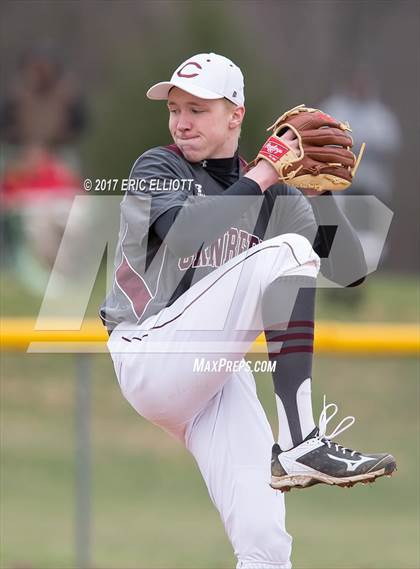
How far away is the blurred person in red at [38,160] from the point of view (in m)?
9.88

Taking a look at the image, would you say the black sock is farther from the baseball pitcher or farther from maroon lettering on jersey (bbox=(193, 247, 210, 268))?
maroon lettering on jersey (bbox=(193, 247, 210, 268))

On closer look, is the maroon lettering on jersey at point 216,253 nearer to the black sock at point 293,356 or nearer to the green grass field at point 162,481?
the black sock at point 293,356

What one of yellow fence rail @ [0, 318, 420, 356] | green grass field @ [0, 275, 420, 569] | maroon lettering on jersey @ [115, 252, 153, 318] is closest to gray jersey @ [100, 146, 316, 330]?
maroon lettering on jersey @ [115, 252, 153, 318]

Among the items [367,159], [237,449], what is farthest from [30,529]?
[367,159]

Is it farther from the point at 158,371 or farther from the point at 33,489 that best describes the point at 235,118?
the point at 33,489

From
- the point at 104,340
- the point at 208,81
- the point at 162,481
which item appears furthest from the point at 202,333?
the point at 162,481

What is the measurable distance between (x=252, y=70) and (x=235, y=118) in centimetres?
716

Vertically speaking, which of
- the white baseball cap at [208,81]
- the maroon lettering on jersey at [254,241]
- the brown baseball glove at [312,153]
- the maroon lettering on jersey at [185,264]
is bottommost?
the maroon lettering on jersey at [185,264]

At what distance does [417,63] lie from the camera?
12609 millimetres

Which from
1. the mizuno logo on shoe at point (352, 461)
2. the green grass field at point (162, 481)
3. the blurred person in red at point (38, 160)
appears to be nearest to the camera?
the mizuno logo on shoe at point (352, 461)

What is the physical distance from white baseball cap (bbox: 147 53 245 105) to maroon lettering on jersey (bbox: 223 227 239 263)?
0.38 meters

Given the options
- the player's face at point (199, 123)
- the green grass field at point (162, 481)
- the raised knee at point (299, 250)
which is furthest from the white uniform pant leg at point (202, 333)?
the green grass field at point (162, 481)

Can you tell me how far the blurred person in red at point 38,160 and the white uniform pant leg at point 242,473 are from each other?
6135mm

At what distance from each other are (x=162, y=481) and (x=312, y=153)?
4.32 meters
